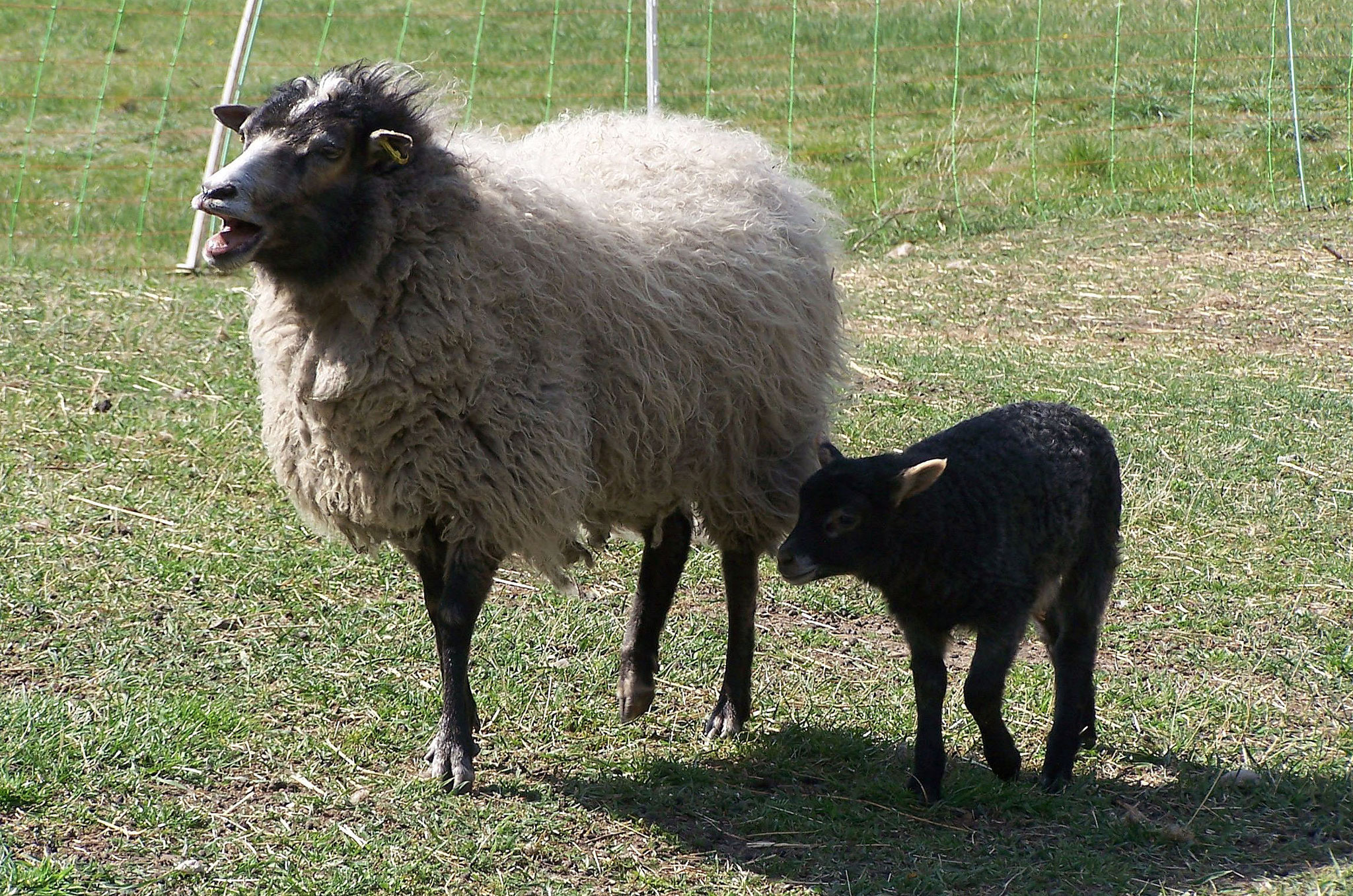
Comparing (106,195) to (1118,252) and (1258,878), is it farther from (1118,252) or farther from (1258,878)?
(1258,878)

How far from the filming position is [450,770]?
4.36 metres

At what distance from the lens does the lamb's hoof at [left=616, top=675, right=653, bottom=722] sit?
4.89 metres

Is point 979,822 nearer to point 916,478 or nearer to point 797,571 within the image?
point 797,571

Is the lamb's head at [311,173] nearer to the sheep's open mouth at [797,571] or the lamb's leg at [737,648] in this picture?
the sheep's open mouth at [797,571]

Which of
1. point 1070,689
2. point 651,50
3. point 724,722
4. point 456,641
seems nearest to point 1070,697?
point 1070,689

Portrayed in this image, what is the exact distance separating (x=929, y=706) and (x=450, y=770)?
4.70 ft

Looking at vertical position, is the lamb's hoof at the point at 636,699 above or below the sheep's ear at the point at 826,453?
below

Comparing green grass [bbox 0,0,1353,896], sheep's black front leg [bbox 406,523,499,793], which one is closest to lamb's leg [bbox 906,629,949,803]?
green grass [bbox 0,0,1353,896]

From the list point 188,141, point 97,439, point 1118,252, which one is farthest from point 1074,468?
point 188,141

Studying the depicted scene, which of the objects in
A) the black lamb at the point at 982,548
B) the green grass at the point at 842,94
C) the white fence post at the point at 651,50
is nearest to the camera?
the black lamb at the point at 982,548

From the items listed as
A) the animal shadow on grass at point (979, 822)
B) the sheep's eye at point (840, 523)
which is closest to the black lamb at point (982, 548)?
the sheep's eye at point (840, 523)

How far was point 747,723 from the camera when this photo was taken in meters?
5.01

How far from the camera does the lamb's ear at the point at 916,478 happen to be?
4.04m

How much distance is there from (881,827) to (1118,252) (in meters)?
7.94
